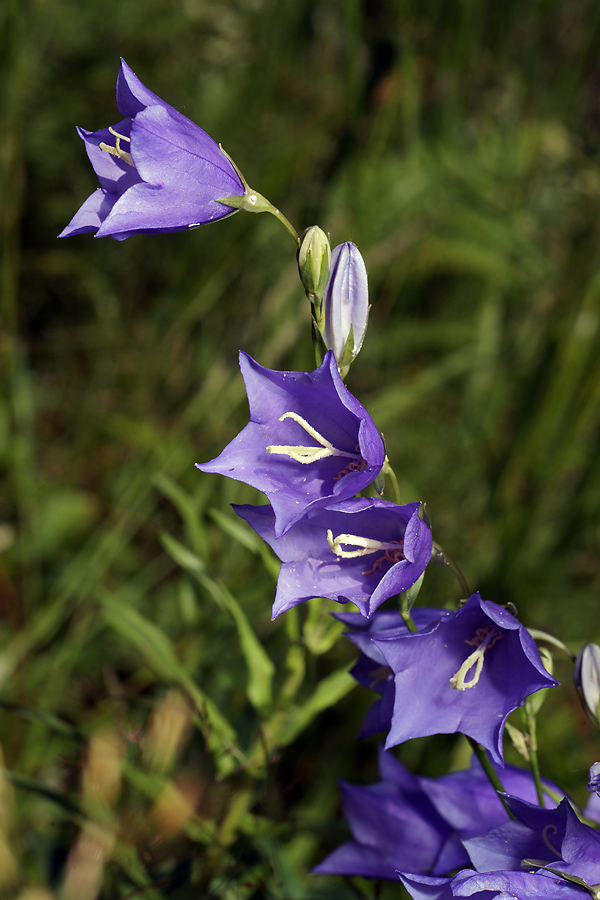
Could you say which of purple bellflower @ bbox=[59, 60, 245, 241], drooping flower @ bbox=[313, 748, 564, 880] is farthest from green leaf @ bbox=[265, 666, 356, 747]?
purple bellflower @ bbox=[59, 60, 245, 241]

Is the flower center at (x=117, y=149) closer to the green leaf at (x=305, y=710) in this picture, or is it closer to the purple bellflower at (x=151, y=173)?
the purple bellflower at (x=151, y=173)

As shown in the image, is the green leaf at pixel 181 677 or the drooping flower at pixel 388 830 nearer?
the drooping flower at pixel 388 830

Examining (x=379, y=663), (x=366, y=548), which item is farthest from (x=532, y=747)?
(x=366, y=548)

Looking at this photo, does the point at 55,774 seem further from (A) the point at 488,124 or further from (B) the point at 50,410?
(A) the point at 488,124

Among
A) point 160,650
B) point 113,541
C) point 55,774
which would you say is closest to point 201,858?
point 160,650

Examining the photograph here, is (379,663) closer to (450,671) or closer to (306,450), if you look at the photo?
(450,671)

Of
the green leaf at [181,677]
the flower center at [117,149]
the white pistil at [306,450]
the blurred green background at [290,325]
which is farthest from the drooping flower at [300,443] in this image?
the blurred green background at [290,325]

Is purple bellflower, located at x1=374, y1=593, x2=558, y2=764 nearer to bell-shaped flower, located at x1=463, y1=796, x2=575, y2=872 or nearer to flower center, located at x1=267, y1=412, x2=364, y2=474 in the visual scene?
bell-shaped flower, located at x1=463, y1=796, x2=575, y2=872
